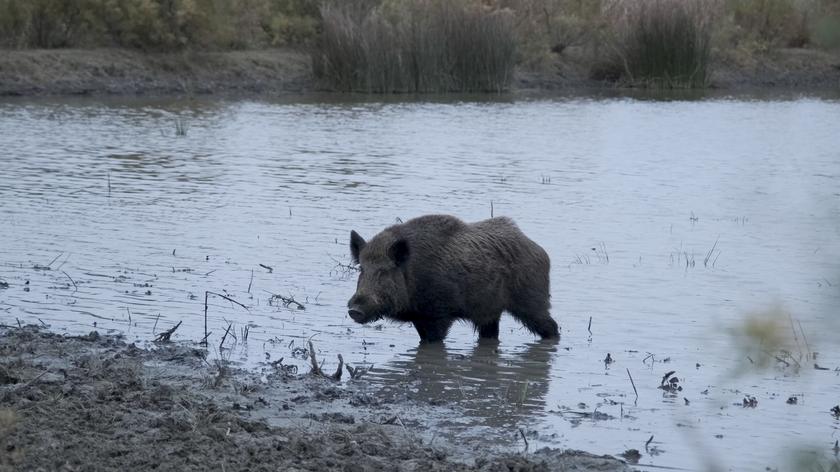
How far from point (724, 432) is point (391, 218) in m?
8.61

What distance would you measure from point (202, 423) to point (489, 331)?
12.1 feet

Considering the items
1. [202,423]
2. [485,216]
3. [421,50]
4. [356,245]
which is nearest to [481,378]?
[356,245]

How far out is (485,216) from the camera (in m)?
15.9

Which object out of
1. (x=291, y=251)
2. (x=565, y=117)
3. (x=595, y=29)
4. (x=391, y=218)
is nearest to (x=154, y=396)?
(x=291, y=251)

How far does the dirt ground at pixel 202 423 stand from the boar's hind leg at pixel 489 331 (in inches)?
68.0

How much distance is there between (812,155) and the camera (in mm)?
21828

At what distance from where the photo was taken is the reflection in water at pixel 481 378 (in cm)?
735

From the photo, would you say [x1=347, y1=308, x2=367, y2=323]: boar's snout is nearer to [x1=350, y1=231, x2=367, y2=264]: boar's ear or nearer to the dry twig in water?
[x1=350, y1=231, x2=367, y2=264]: boar's ear

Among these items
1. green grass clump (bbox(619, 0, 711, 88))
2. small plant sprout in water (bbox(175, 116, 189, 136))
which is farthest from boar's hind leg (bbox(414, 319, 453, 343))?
green grass clump (bbox(619, 0, 711, 88))

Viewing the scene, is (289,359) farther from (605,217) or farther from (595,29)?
(595,29)

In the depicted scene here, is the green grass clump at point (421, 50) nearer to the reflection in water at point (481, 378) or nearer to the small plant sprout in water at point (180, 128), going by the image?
the small plant sprout in water at point (180, 128)

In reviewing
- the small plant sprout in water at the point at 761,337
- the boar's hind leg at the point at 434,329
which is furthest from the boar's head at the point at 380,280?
the small plant sprout in water at the point at 761,337

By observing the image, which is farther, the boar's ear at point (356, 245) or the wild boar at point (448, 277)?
the boar's ear at point (356, 245)

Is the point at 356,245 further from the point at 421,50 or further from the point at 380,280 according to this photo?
the point at 421,50
